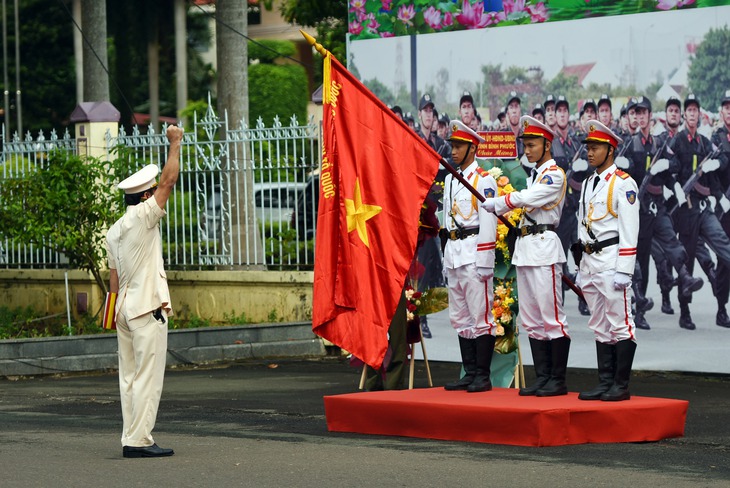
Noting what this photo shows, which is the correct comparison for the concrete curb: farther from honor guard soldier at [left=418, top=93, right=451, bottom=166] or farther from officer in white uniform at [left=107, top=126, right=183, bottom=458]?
officer in white uniform at [left=107, top=126, right=183, bottom=458]

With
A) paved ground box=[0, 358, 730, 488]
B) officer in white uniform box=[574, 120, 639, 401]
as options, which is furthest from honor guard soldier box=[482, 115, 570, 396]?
paved ground box=[0, 358, 730, 488]

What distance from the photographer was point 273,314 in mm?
17172

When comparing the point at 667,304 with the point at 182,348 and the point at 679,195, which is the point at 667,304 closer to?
the point at 679,195

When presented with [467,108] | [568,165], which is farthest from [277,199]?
[568,165]

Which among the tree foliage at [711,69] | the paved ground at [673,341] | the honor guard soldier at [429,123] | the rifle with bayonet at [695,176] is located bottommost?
the paved ground at [673,341]

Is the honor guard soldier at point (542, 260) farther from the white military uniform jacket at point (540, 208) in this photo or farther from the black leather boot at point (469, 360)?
the black leather boot at point (469, 360)

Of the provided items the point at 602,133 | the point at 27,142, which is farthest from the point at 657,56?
the point at 27,142

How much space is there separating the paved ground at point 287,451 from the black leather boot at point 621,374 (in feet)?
1.36

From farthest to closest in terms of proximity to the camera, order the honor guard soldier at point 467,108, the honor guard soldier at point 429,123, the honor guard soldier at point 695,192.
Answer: the honor guard soldier at point 429,123 < the honor guard soldier at point 467,108 < the honor guard soldier at point 695,192

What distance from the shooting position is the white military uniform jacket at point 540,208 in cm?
1069

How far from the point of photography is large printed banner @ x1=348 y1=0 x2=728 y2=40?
14.4m

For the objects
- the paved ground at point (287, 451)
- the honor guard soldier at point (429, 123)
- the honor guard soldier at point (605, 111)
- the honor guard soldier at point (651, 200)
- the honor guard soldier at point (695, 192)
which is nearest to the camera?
the paved ground at point (287, 451)

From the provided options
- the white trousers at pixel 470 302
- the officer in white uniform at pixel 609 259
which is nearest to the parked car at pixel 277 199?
the white trousers at pixel 470 302

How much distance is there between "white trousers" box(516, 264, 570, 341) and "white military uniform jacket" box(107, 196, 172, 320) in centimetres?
264
